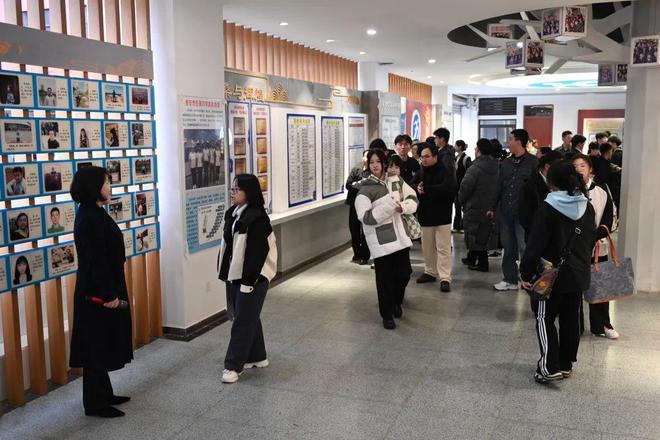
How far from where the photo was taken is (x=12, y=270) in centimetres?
384

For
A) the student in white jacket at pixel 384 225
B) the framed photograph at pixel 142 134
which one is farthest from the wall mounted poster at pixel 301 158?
the framed photograph at pixel 142 134

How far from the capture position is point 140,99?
16.1ft

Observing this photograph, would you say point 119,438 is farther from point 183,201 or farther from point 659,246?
point 659,246

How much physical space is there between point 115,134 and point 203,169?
0.97 metres

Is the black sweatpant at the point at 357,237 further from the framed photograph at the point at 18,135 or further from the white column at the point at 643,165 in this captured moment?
the framed photograph at the point at 18,135

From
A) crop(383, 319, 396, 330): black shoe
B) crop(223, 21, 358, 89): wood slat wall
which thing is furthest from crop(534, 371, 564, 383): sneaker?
crop(223, 21, 358, 89): wood slat wall

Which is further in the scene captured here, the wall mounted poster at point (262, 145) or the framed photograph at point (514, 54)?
the framed photograph at point (514, 54)

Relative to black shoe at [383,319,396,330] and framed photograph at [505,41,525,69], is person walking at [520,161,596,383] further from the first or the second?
framed photograph at [505,41,525,69]

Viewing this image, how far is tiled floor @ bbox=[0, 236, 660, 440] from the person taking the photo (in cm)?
369

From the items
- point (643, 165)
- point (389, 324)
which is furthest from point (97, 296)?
point (643, 165)

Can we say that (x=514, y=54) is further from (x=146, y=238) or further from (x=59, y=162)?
(x=59, y=162)

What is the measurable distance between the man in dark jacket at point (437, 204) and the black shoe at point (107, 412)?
3837mm

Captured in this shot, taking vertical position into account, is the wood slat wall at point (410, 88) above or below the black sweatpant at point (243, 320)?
above

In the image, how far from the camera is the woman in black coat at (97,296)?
11.9ft
